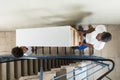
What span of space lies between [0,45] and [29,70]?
40.9 inches

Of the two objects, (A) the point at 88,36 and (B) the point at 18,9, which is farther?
(A) the point at 88,36

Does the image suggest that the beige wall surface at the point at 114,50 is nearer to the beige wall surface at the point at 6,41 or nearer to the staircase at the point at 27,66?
the staircase at the point at 27,66

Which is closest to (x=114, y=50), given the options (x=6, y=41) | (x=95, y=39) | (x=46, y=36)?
(x=95, y=39)

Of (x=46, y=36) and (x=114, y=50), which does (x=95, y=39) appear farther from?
(x=114, y=50)

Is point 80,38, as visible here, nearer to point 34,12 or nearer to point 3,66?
point 34,12

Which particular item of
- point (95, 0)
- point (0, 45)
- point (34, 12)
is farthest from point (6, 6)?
point (0, 45)

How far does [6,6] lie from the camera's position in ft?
7.17

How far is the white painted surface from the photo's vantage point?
88.1 inches

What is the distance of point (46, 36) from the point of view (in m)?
2.36

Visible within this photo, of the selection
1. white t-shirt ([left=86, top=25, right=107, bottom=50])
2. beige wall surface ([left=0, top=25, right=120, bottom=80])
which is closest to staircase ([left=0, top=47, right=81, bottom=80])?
beige wall surface ([left=0, top=25, right=120, bottom=80])

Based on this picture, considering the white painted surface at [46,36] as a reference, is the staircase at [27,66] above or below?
below

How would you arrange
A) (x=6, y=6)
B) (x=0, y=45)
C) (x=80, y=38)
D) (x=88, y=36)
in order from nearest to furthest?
(x=6, y=6)
(x=88, y=36)
(x=80, y=38)
(x=0, y=45)

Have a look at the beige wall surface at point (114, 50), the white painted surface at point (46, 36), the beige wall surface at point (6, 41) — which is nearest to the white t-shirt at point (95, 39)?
the white painted surface at point (46, 36)

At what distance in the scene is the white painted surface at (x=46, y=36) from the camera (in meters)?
2.24
